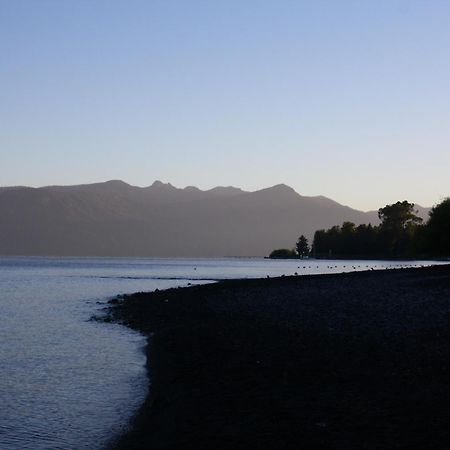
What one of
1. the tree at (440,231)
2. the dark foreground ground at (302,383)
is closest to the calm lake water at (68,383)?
the dark foreground ground at (302,383)

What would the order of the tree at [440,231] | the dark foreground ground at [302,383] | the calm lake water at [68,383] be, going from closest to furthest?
1. the dark foreground ground at [302,383]
2. the calm lake water at [68,383]
3. the tree at [440,231]

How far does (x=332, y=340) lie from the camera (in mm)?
24844

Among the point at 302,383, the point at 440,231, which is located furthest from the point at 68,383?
the point at 440,231

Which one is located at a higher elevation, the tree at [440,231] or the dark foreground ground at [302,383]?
the tree at [440,231]

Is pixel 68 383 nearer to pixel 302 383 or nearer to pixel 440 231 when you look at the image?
pixel 302 383

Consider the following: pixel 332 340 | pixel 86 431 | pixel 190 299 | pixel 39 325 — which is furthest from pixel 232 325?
pixel 190 299

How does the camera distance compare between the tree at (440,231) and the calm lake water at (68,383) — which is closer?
the calm lake water at (68,383)

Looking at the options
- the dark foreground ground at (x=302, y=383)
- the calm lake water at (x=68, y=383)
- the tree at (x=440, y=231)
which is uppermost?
the tree at (x=440, y=231)

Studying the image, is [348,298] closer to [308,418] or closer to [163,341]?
[163,341]

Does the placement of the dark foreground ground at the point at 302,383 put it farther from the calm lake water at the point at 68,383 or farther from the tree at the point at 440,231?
the tree at the point at 440,231

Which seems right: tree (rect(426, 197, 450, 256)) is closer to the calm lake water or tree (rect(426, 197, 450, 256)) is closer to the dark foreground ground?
the dark foreground ground

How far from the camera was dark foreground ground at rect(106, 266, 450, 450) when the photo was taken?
42.6 ft

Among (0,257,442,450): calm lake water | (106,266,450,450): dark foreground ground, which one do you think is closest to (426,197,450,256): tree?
(106,266,450,450): dark foreground ground

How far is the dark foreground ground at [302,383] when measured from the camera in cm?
1299
